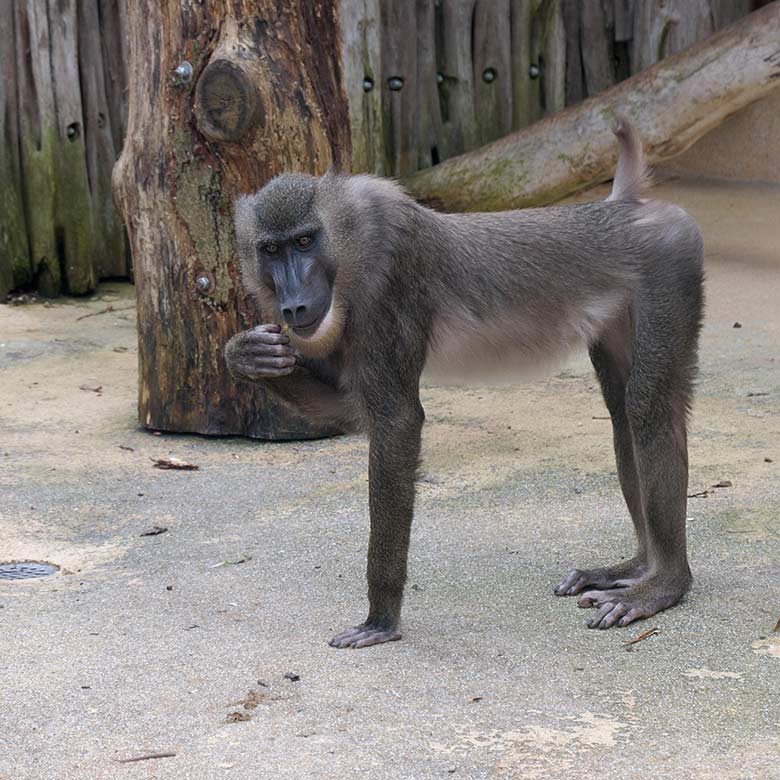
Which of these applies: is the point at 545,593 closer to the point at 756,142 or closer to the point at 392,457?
the point at 392,457

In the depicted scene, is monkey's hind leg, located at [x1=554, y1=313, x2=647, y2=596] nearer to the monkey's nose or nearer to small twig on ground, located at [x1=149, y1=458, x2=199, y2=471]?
the monkey's nose

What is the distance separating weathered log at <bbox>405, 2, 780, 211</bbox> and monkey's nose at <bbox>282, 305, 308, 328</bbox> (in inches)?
234

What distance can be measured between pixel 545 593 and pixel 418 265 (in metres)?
1.35

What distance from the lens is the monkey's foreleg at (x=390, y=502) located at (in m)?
4.63

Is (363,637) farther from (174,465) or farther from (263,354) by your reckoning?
(174,465)

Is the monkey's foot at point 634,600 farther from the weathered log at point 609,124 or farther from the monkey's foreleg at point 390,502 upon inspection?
the weathered log at point 609,124

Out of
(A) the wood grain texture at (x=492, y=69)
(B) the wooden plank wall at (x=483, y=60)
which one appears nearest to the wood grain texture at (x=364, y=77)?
(B) the wooden plank wall at (x=483, y=60)

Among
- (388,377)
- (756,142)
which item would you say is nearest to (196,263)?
(388,377)

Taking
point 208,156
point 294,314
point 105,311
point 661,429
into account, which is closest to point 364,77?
point 105,311

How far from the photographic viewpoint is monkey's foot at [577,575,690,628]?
4836mm

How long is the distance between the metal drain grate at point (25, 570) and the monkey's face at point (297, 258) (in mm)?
1693

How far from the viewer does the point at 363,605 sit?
200 inches

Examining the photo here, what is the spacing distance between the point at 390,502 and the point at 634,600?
3.25ft

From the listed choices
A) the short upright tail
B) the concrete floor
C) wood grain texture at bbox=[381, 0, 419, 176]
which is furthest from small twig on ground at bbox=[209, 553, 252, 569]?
wood grain texture at bbox=[381, 0, 419, 176]
